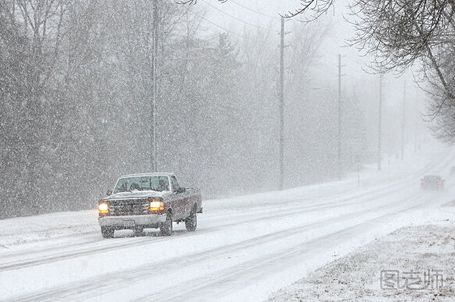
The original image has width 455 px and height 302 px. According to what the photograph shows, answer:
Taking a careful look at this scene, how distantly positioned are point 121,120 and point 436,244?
100 feet

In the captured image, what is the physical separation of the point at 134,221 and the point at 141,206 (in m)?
0.45

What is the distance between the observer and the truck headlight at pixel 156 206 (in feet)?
67.1

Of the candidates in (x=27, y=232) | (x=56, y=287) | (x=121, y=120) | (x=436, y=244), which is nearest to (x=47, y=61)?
(x=121, y=120)

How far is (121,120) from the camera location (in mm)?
45219

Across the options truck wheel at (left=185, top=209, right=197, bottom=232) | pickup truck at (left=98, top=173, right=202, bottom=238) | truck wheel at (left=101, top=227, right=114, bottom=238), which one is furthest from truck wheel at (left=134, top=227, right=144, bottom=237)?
truck wheel at (left=185, top=209, right=197, bottom=232)

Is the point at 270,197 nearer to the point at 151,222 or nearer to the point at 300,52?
the point at 151,222

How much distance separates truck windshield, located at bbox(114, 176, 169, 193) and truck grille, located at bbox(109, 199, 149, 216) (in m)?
1.12

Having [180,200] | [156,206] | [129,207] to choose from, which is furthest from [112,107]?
[156,206]

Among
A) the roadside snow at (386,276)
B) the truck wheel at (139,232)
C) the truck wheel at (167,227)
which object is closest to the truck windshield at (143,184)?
the truck wheel at (167,227)

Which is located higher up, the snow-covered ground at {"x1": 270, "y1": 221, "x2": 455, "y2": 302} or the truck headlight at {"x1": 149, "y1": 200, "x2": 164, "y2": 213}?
the truck headlight at {"x1": 149, "y1": 200, "x2": 164, "y2": 213}

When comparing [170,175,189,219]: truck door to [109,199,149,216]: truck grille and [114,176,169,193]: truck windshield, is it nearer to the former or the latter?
[114,176,169,193]: truck windshield

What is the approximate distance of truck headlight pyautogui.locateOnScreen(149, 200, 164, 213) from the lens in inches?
805

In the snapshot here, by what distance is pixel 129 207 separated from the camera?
20.6m

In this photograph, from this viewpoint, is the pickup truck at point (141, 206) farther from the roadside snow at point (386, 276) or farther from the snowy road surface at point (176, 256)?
the roadside snow at point (386, 276)
